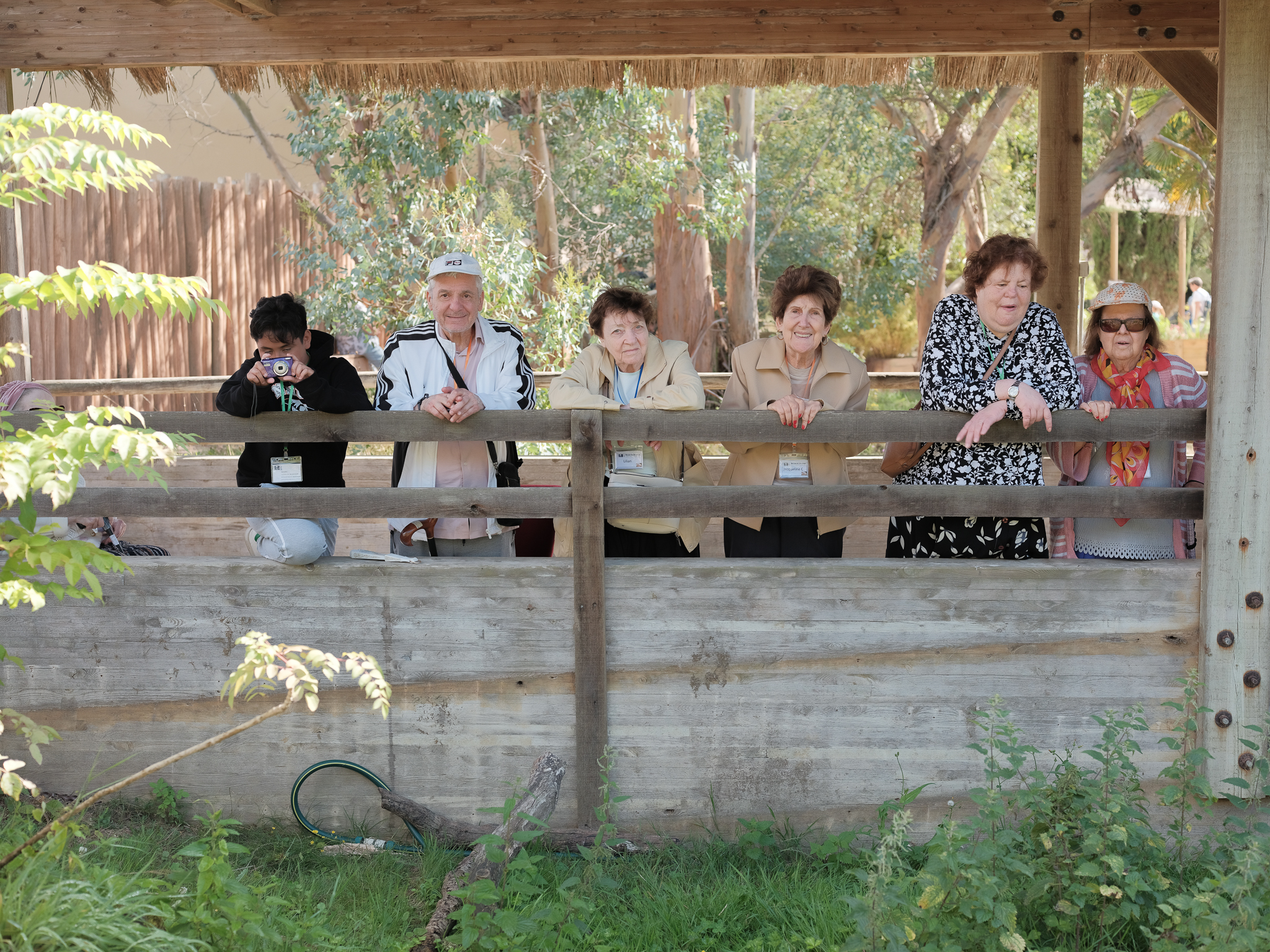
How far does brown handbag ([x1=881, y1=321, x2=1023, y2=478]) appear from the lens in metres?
4.04

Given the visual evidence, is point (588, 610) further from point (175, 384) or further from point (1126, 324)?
point (175, 384)

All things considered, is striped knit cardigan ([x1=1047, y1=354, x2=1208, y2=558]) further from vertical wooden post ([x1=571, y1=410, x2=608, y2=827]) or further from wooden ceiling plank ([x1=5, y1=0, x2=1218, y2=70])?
wooden ceiling plank ([x1=5, y1=0, x2=1218, y2=70])

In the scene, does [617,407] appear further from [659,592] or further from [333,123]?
[333,123]

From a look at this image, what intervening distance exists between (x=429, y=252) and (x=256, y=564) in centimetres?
631

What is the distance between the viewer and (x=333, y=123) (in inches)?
389

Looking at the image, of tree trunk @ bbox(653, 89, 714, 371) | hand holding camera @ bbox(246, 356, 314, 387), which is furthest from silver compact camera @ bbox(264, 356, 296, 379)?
tree trunk @ bbox(653, 89, 714, 371)

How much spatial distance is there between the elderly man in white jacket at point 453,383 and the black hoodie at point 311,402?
0.67 ft

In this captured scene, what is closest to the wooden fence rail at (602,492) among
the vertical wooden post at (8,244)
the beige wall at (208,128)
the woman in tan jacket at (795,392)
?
the woman in tan jacket at (795,392)

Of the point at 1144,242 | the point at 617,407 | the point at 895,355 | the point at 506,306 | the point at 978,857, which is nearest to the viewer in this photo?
the point at 978,857

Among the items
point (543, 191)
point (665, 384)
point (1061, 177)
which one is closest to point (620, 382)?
point (665, 384)

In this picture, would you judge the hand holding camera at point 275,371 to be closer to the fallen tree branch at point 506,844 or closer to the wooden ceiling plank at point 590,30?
the fallen tree branch at point 506,844

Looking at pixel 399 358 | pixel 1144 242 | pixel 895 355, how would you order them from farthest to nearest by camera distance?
pixel 1144 242, pixel 895 355, pixel 399 358

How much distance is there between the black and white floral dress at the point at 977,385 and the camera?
3.96m

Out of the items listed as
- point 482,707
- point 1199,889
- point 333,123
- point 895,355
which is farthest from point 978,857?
point 895,355
